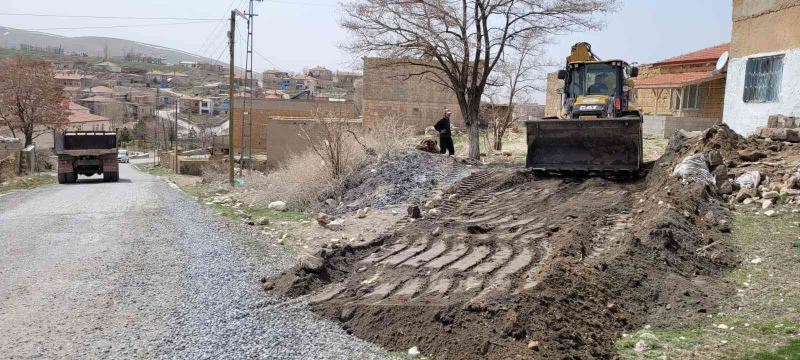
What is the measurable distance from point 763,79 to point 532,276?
13711mm

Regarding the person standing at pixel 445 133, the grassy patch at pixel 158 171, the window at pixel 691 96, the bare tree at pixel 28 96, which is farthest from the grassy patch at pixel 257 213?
the bare tree at pixel 28 96

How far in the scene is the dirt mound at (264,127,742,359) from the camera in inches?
219

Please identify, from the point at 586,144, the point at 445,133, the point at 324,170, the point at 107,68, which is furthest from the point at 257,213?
the point at 107,68

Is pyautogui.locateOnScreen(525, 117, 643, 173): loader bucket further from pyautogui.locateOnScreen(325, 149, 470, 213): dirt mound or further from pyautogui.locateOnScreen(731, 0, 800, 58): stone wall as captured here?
pyautogui.locateOnScreen(731, 0, 800, 58): stone wall

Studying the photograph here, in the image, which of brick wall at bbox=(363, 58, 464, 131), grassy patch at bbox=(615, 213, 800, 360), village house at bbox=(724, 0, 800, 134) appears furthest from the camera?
brick wall at bbox=(363, 58, 464, 131)

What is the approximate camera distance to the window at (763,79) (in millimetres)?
16594

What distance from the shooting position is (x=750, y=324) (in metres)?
5.91

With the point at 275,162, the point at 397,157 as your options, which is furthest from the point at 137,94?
the point at 397,157

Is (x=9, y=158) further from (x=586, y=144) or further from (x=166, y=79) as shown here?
(x=166, y=79)

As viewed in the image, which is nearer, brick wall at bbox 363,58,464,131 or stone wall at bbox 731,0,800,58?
stone wall at bbox 731,0,800,58

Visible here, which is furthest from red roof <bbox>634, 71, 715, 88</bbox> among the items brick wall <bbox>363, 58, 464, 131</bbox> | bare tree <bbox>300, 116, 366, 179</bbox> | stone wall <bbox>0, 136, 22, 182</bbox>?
stone wall <bbox>0, 136, 22, 182</bbox>

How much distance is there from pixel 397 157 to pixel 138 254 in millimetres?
7766

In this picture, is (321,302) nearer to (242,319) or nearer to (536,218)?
(242,319)

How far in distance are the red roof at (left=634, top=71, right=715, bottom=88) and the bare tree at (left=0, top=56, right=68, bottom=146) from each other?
39.9 meters
